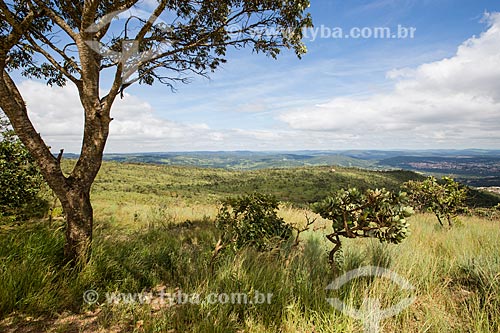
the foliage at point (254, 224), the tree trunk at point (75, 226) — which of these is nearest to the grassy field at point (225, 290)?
the tree trunk at point (75, 226)

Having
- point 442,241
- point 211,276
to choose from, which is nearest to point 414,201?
point 442,241

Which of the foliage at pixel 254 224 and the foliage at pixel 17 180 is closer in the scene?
the foliage at pixel 254 224

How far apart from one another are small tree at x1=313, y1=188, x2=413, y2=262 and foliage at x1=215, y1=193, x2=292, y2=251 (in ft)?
5.82

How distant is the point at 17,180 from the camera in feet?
22.4

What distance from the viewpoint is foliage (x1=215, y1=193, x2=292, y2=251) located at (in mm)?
5012

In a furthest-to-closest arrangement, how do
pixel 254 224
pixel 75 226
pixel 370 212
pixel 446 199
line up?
pixel 446 199 < pixel 254 224 < pixel 75 226 < pixel 370 212

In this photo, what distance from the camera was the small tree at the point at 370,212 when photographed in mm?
2932

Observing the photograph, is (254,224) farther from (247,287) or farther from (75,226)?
(75,226)

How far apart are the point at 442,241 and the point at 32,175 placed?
11149mm

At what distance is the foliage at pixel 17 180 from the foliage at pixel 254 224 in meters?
5.75

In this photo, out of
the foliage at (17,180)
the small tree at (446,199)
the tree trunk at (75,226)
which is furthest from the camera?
the small tree at (446,199)

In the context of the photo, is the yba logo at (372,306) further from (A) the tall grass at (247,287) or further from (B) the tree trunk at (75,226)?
(B) the tree trunk at (75,226)

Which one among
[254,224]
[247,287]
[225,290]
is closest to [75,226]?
[225,290]

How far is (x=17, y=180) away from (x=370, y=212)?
895 centimetres
